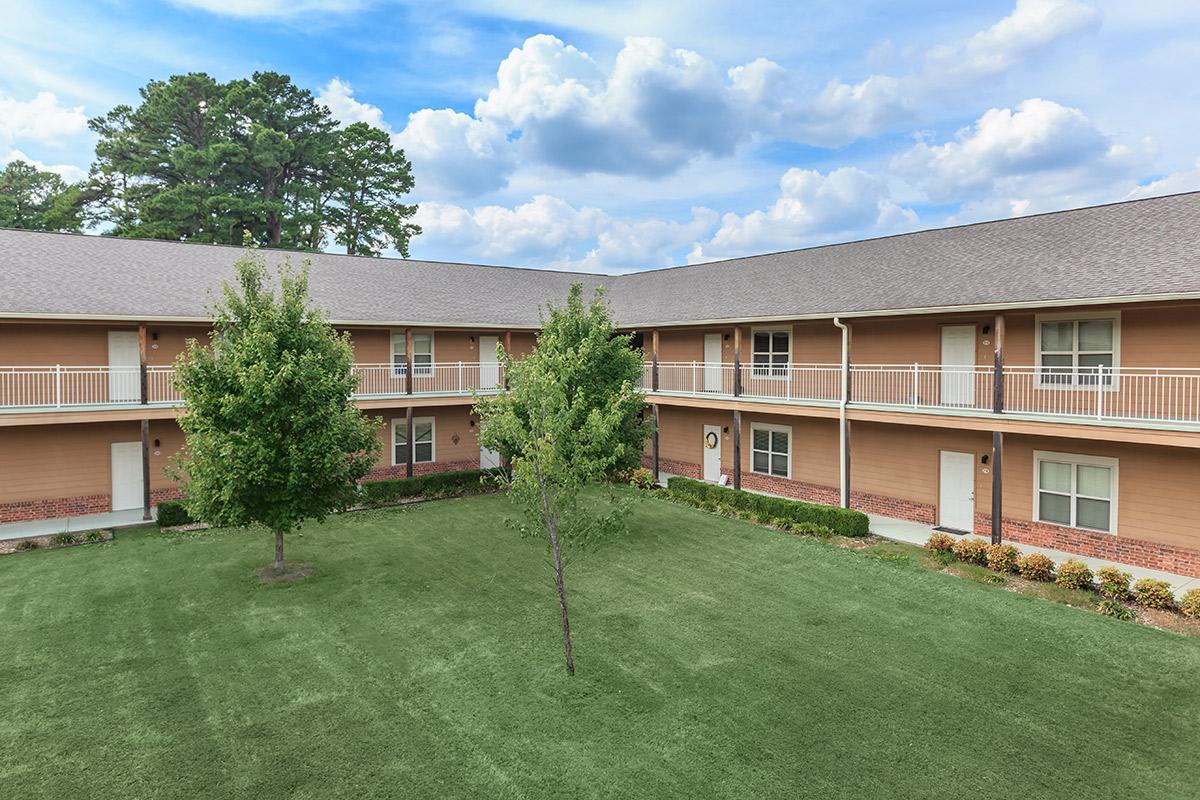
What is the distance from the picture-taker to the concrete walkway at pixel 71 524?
16.5 metres

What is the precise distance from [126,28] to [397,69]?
902 centimetres

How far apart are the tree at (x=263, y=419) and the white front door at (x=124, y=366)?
7798 mm

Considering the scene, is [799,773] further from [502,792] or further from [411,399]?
[411,399]

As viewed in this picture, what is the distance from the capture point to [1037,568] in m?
12.9

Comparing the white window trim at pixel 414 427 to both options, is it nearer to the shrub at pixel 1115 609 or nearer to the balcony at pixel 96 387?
the balcony at pixel 96 387

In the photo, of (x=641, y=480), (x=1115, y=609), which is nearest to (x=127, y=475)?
(x=641, y=480)

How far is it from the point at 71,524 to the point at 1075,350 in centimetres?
2515

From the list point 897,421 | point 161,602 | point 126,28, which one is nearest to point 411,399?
point 161,602

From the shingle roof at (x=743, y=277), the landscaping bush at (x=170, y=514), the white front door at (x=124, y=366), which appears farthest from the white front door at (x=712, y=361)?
the white front door at (x=124, y=366)

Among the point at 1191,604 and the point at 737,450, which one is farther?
the point at 737,450

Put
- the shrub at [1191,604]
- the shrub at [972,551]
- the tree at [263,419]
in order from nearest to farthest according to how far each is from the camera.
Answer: the shrub at [1191,604] < the tree at [263,419] < the shrub at [972,551]

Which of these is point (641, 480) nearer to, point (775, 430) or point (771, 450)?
point (771, 450)

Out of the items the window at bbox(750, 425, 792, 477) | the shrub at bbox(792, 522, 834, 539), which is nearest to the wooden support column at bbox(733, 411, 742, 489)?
the window at bbox(750, 425, 792, 477)

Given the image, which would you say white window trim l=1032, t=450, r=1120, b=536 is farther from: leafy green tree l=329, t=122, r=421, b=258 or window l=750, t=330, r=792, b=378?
leafy green tree l=329, t=122, r=421, b=258
